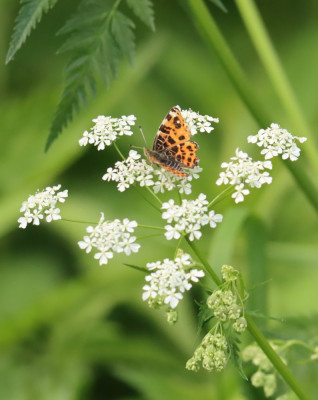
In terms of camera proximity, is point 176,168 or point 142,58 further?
point 142,58

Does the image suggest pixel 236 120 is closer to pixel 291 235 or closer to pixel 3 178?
pixel 291 235

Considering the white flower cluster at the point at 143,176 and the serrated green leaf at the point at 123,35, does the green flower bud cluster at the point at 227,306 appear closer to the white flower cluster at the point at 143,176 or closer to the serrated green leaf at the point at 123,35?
the white flower cluster at the point at 143,176

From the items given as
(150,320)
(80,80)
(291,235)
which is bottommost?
(291,235)

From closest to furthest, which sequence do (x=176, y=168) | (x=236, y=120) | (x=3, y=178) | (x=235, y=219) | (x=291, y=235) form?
1. (x=176, y=168)
2. (x=235, y=219)
3. (x=3, y=178)
4. (x=291, y=235)
5. (x=236, y=120)

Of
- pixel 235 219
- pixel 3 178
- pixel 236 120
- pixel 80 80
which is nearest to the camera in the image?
pixel 80 80

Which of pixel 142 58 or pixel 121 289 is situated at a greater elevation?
pixel 142 58

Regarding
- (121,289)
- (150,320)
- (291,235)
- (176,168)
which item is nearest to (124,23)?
(176,168)

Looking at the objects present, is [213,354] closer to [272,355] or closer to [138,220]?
[272,355]
